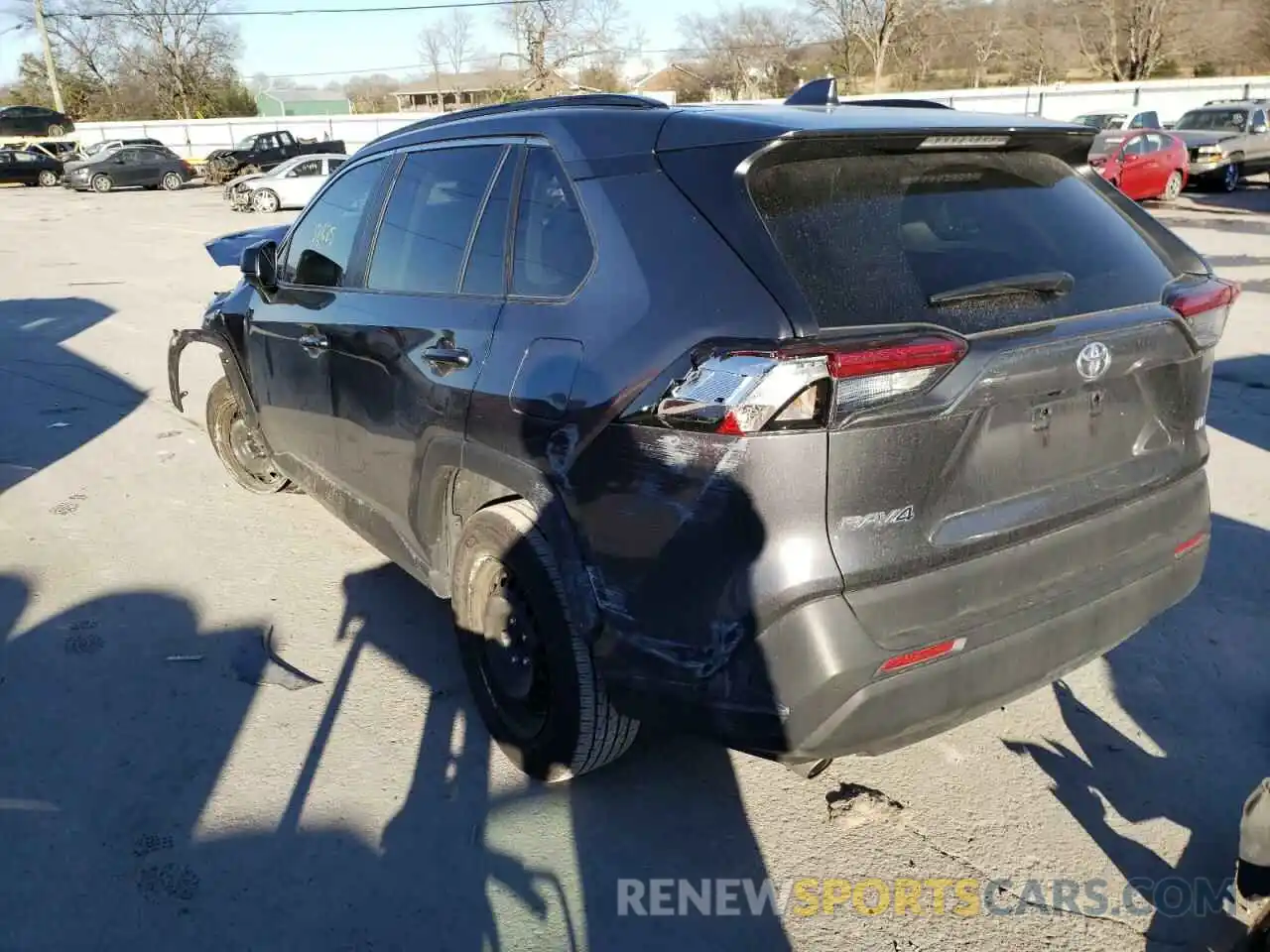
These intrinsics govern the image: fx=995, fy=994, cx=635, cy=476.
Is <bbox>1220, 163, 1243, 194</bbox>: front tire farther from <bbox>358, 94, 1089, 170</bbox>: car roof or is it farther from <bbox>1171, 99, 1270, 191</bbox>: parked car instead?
<bbox>358, 94, 1089, 170</bbox>: car roof

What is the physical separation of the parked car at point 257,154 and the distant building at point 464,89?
57.9ft

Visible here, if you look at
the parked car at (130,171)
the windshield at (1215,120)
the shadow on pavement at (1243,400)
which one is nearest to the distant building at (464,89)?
the parked car at (130,171)

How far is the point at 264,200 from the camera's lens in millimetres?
24641

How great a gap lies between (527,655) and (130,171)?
36153 millimetres

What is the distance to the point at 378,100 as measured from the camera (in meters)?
76.1

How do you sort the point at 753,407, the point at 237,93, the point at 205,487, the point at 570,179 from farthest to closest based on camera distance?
the point at 237,93 → the point at 205,487 → the point at 570,179 → the point at 753,407

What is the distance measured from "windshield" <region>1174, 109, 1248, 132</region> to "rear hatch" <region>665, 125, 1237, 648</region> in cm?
2439

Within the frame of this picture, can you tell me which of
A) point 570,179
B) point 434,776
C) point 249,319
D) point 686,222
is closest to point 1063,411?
point 686,222

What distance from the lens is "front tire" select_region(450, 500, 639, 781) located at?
2.82 meters

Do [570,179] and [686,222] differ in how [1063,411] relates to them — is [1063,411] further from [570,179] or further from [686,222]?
[570,179]

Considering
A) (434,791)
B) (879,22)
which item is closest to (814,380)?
(434,791)

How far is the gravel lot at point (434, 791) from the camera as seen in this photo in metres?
2.62

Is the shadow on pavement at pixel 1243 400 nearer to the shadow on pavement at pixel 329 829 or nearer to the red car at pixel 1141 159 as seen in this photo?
→ the shadow on pavement at pixel 329 829

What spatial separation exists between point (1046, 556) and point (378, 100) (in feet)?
268
